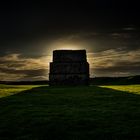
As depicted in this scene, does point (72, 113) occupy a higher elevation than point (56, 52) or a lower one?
lower

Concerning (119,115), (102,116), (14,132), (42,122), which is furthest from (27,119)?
(119,115)

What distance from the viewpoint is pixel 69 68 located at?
45656 millimetres

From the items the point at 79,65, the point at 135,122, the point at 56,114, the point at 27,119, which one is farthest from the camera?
the point at 79,65

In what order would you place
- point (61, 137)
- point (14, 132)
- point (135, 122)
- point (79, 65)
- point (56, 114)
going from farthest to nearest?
1. point (79, 65)
2. point (56, 114)
3. point (135, 122)
4. point (14, 132)
5. point (61, 137)

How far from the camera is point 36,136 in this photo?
6.92 m

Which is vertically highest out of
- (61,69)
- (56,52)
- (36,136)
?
(56,52)

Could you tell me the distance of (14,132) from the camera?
7.36 metres

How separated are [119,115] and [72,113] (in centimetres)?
166

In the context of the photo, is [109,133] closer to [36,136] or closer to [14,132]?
[36,136]

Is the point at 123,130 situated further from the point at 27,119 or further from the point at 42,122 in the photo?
the point at 27,119

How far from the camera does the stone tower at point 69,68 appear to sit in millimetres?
45281

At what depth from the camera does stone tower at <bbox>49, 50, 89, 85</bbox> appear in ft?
149

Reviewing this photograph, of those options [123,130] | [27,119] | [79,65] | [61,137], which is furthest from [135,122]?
[79,65]

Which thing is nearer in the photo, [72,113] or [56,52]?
[72,113]
